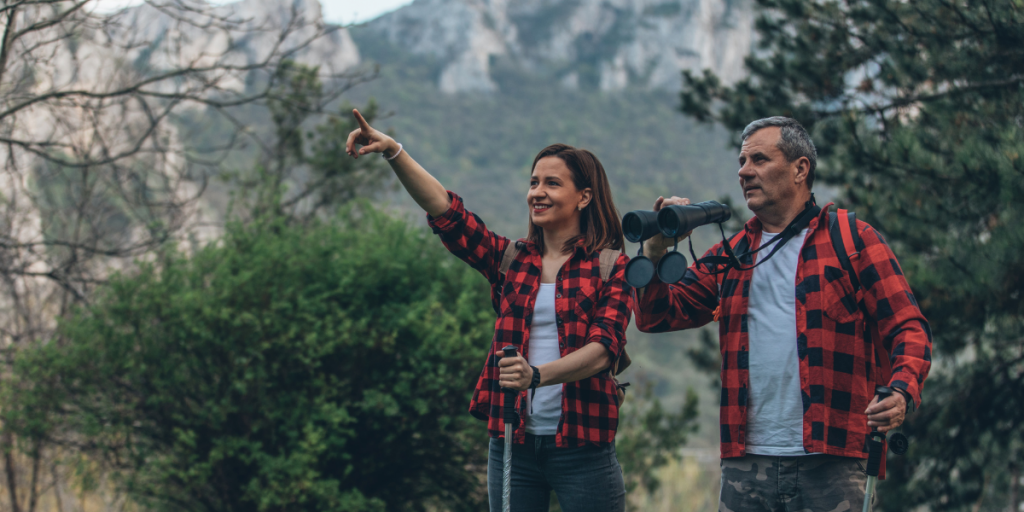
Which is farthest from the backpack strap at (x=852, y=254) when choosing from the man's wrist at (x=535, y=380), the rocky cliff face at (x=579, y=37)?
the rocky cliff face at (x=579, y=37)

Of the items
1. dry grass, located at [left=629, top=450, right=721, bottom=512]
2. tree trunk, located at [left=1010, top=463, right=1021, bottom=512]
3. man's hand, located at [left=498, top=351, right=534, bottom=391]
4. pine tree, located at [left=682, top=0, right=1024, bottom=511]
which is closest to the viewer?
man's hand, located at [left=498, top=351, right=534, bottom=391]

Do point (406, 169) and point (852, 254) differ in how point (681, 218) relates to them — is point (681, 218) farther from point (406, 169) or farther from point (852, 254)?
point (406, 169)

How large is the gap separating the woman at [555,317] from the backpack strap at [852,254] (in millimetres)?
603

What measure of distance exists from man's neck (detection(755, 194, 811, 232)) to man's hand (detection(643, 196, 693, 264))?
0.81 ft

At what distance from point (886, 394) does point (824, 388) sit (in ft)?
0.72

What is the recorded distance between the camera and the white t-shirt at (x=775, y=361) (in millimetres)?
2084

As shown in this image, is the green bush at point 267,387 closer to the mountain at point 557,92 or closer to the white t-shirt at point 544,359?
the white t-shirt at point 544,359

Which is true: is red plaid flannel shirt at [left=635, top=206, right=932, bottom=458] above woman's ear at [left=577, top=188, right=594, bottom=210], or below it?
below

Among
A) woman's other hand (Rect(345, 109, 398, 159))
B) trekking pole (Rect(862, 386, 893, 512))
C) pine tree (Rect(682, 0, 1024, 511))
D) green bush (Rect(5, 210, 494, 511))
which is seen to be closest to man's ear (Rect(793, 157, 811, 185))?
trekking pole (Rect(862, 386, 893, 512))

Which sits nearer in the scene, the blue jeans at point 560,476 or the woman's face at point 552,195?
the blue jeans at point 560,476

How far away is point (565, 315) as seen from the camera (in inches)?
92.5

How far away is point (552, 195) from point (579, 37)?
99597mm

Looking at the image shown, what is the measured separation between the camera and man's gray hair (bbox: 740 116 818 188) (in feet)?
7.35

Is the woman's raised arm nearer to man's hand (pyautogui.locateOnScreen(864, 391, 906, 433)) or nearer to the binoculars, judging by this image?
the binoculars
